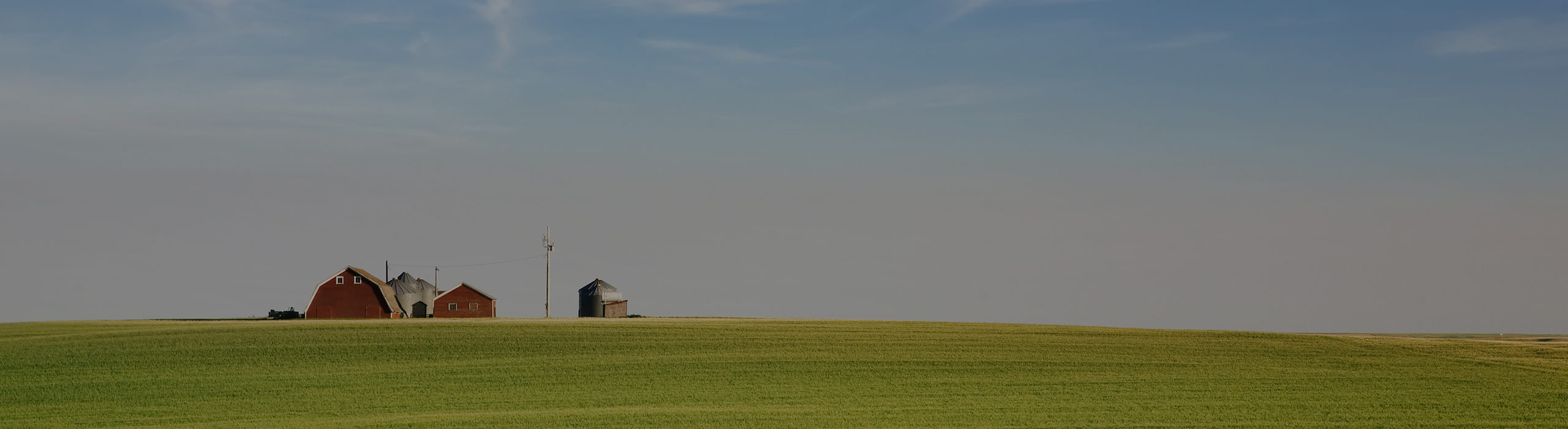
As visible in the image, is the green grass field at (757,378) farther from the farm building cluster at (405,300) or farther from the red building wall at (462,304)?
the red building wall at (462,304)

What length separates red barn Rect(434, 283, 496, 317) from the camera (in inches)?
3024

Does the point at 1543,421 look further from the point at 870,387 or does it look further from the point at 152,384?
the point at 152,384

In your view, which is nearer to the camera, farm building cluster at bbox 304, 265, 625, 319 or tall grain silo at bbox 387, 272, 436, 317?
farm building cluster at bbox 304, 265, 625, 319

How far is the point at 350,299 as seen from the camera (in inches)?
2763

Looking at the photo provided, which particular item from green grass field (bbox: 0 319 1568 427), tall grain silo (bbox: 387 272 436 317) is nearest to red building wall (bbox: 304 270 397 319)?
tall grain silo (bbox: 387 272 436 317)

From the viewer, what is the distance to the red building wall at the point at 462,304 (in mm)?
76812

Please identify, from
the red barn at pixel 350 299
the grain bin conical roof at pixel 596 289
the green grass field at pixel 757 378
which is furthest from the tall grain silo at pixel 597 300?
the green grass field at pixel 757 378

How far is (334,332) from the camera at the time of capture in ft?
166

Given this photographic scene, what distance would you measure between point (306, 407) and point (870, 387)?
16598mm

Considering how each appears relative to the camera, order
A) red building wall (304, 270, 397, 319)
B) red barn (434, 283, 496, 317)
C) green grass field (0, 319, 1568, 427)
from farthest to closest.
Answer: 1. red barn (434, 283, 496, 317)
2. red building wall (304, 270, 397, 319)
3. green grass field (0, 319, 1568, 427)

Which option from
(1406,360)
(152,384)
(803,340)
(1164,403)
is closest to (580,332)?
(803,340)

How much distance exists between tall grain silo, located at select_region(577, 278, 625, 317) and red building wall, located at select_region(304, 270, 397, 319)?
14.7 metres

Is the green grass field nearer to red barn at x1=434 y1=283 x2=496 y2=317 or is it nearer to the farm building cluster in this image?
the farm building cluster

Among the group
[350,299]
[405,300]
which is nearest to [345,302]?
[350,299]
